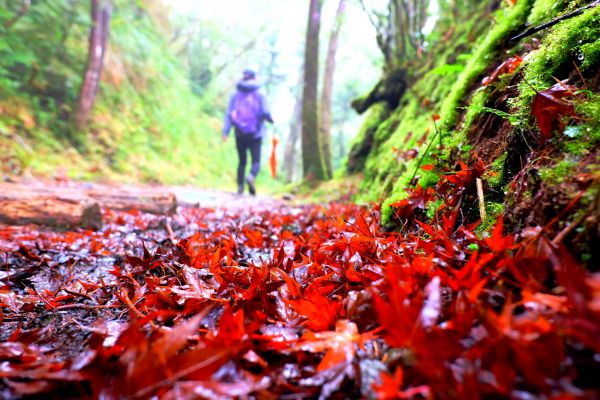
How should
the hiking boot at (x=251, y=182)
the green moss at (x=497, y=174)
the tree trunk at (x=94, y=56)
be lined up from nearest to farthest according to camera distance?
the green moss at (x=497, y=174), the tree trunk at (x=94, y=56), the hiking boot at (x=251, y=182)

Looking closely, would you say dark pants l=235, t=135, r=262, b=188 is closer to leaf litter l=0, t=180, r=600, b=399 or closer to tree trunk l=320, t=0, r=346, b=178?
tree trunk l=320, t=0, r=346, b=178

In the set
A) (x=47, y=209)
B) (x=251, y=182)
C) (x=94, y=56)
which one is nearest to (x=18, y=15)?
(x=94, y=56)

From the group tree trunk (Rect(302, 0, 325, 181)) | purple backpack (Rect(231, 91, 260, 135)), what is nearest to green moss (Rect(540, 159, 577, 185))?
tree trunk (Rect(302, 0, 325, 181))

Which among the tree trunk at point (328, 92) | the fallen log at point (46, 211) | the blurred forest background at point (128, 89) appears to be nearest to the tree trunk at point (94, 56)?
the blurred forest background at point (128, 89)

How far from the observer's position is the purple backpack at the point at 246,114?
9.62 metres

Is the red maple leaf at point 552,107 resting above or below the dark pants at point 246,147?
below

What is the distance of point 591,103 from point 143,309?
70.8 inches

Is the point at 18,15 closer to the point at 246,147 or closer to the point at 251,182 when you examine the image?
the point at 246,147

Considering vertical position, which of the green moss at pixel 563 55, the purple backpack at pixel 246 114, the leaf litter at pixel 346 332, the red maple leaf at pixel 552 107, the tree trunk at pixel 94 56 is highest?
the tree trunk at pixel 94 56

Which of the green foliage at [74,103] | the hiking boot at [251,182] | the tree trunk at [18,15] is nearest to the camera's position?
the tree trunk at [18,15]

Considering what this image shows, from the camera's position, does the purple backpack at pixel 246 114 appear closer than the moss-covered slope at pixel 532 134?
No

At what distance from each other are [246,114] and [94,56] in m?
4.50

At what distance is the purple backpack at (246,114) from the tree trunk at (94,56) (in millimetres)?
4015

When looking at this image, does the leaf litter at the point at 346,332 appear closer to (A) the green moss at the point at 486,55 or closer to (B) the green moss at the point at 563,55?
(B) the green moss at the point at 563,55
